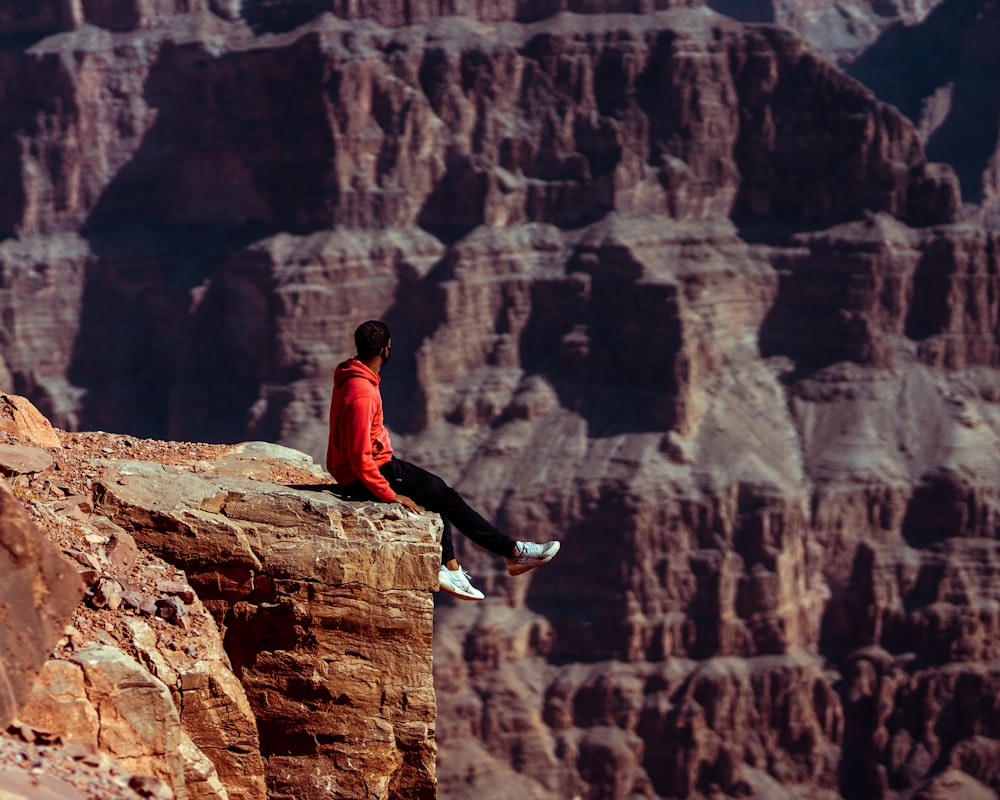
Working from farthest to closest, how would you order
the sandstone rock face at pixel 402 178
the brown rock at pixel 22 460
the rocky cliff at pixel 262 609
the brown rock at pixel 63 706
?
the sandstone rock face at pixel 402 178
the brown rock at pixel 22 460
the rocky cliff at pixel 262 609
the brown rock at pixel 63 706

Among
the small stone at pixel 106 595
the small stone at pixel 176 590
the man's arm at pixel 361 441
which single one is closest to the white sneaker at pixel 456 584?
the man's arm at pixel 361 441

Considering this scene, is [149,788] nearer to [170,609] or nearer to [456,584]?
[170,609]

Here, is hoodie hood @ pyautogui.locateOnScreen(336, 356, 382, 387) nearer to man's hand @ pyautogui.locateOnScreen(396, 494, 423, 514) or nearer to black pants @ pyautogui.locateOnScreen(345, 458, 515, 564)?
black pants @ pyautogui.locateOnScreen(345, 458, 515, 564)

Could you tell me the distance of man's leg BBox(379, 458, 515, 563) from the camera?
23.6 metres

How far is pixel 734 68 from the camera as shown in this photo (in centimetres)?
11156

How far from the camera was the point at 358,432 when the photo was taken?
75.2ft

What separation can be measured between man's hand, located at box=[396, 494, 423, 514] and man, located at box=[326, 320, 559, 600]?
1cm

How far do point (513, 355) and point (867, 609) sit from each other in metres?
24.5

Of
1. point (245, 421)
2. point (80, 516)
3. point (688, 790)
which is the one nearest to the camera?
point (80, 516)

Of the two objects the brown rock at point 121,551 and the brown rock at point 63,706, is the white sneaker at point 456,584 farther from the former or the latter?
the brown rock at point 63,706

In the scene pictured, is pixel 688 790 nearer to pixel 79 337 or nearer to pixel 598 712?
pixel 598 712

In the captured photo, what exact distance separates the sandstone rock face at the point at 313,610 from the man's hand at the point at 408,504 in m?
0.25

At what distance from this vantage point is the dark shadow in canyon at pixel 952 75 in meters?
134

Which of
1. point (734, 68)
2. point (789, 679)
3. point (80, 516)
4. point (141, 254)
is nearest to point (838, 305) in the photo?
point (734, 68)
